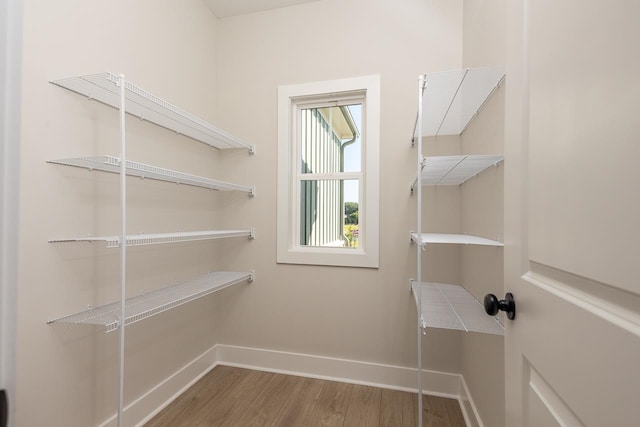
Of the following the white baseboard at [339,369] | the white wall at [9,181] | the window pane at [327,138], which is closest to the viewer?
the white wall at [9,181]

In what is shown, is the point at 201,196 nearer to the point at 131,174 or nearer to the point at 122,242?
the point at 131,174

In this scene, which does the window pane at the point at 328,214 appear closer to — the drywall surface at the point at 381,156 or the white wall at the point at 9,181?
the drywall surface at the point at 381,156

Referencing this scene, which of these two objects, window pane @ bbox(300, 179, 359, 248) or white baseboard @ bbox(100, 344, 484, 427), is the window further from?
white baseboard @ bbox(100, 344, 484, 427)

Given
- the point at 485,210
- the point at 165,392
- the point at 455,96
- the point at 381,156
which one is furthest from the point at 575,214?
the point at 165,392

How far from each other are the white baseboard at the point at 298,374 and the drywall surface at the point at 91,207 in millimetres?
98

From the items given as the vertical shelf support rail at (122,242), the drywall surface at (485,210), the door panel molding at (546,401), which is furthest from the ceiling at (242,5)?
the door panel molding at (546,401)

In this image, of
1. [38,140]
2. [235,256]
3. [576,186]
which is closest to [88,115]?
[38,140]

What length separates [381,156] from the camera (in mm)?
1988

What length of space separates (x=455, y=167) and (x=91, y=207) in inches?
67.8

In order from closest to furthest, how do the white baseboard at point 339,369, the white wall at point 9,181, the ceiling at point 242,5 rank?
the white wall at point 9,181, the white baseboard at point 339,369, the ceiling at point 242,5

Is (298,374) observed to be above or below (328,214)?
below

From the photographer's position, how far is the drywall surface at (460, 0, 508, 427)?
1.19 metres

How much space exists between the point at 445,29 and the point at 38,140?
7.44ft

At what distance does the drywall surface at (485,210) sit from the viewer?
46.9 inches
